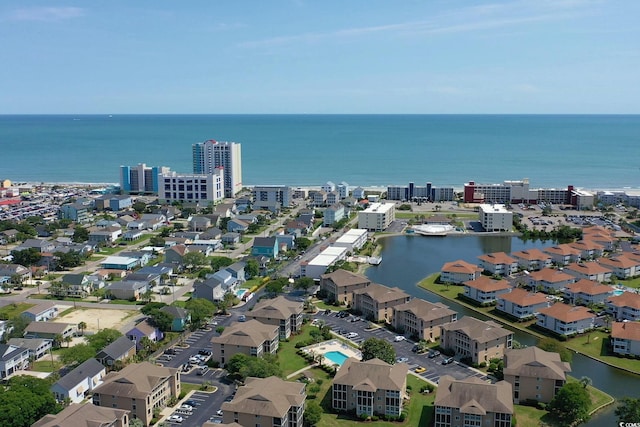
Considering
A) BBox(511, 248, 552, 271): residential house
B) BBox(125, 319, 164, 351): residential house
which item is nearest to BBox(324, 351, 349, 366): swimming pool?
BBox(125, 319, 164, 351): residential house

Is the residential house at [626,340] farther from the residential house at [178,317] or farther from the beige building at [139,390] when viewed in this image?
the residential house at [178,317]

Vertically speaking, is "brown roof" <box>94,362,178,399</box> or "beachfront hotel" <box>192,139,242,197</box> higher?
"beachfront hotel" <box>192,139,242,197</box>

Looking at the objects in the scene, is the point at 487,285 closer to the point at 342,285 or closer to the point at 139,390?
the point at 342,285

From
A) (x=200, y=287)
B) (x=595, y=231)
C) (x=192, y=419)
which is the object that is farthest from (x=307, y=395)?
(x=595, y=231)

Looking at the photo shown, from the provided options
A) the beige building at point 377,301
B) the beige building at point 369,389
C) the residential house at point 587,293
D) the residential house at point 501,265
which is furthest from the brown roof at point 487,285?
the beige building at point 369,389

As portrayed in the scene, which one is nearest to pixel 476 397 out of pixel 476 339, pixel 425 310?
pixel 476 339

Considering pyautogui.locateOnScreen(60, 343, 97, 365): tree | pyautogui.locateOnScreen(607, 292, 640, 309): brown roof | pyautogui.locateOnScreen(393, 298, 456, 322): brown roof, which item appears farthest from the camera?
pyautogui.locateOnScreen(607, 292, 640, 309): brown roof

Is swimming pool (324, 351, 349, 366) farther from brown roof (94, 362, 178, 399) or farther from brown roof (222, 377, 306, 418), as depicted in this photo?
brown roof (94, 362, 178, 399)
